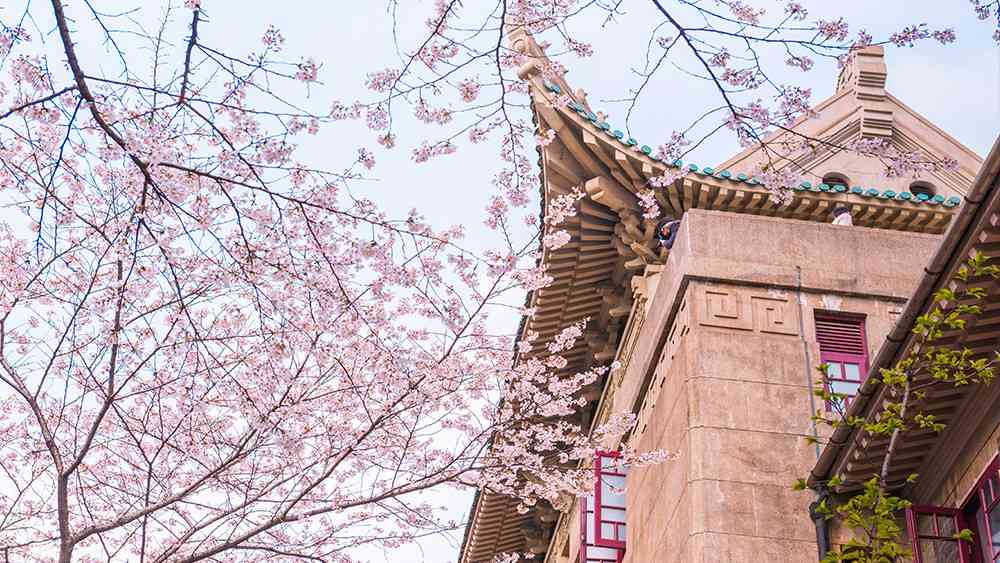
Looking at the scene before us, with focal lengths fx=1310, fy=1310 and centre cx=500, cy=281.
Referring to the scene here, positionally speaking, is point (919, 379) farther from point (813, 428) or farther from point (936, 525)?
point (813, 428)

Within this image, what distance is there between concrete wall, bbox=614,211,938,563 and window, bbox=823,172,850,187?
481 centimetres

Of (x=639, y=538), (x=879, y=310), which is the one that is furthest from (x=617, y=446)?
(x=879, y=310)

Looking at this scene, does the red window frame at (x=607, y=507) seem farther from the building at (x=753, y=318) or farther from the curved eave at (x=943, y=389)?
the curved eave at (x=943, y=389)

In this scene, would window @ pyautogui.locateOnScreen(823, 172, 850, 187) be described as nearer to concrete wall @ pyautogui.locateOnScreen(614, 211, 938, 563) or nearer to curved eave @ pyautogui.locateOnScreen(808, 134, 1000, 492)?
concrete wall @ pyautogui.locateOnScreen(614, 211, 938, 563)

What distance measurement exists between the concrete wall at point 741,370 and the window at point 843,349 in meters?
0.13

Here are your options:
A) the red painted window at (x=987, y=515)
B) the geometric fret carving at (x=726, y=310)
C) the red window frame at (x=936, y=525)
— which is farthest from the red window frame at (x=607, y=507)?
the red painted window at (x=987, y=515)

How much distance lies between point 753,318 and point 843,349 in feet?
A: 3.45

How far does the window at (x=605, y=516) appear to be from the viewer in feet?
50.6

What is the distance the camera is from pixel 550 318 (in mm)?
18891

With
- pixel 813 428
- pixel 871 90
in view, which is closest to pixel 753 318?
pixel 813 428

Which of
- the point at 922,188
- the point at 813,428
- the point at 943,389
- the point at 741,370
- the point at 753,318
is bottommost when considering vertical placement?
the point at 943,389

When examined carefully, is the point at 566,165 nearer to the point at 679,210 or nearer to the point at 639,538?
the point at 679,210

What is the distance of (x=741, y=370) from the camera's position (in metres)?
13.4

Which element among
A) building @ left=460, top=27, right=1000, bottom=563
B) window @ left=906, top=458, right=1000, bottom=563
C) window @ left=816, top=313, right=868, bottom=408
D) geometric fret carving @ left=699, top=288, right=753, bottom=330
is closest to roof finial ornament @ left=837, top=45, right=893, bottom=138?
building @ left=460, top=27, right=1000, bottom=563
